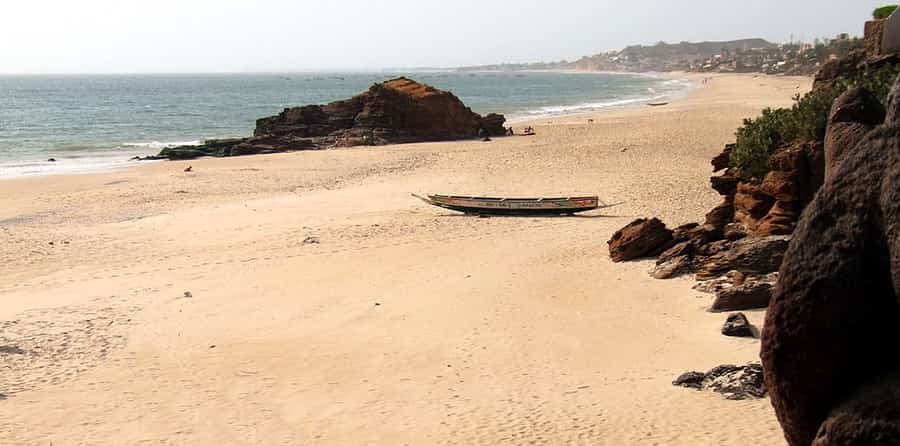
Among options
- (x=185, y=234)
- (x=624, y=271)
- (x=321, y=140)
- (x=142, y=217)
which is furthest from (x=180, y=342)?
(x=321, y=140)

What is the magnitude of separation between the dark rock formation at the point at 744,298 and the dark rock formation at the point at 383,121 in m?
35.5

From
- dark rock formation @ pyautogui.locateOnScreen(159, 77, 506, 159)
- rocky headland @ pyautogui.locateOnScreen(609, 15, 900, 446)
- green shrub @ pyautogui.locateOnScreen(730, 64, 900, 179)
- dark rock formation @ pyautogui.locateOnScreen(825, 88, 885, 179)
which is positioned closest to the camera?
rocky headland @ pyautogui.locateOnScreen(609, 15, 900, 446)

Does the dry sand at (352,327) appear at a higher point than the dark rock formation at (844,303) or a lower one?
lower

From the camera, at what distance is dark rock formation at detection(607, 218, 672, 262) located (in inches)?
656

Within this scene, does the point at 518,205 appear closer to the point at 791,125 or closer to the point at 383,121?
the point at 791,125

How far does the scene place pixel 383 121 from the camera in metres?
49.8

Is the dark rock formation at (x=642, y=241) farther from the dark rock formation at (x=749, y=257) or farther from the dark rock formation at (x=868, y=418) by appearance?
the dark rock formation at (x=868, y=418)

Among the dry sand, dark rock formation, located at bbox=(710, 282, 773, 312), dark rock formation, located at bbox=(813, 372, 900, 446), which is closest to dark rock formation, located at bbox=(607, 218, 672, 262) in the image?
the dry sand

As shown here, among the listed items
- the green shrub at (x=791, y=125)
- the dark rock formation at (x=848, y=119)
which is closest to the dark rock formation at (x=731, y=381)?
the dark rock formation at (x=848, y=119)

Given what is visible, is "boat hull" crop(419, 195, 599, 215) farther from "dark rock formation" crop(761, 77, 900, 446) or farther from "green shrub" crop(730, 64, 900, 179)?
"dark rock formation" crop(761, 77, 900, 446)

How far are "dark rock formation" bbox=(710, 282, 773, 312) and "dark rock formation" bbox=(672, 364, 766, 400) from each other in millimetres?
2893

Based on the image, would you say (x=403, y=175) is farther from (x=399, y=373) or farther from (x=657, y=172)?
(x=399, y=373)

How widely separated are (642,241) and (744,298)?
409cm

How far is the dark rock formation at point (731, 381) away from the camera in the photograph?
9.36m
